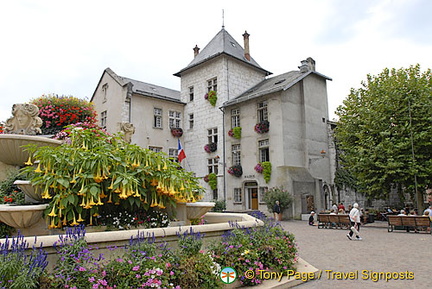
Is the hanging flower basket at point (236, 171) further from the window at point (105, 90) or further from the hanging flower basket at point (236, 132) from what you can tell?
the window at point (105, 90)

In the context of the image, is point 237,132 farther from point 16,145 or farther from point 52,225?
point 52,225

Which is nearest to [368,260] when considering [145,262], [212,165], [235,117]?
[145,262]

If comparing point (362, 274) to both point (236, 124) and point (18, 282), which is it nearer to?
point (18, 282)

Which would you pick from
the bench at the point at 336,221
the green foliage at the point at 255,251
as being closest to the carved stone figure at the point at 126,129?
the green foliage at the point at 255,251

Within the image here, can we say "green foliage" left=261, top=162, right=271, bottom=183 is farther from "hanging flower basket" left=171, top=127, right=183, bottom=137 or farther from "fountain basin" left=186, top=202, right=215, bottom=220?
"fountain basin" left=186, top=202, right=215, bottom=220

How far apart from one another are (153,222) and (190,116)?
24689mm

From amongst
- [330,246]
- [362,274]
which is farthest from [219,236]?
[330,246]

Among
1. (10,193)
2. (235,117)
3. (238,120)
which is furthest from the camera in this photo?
(235,117)

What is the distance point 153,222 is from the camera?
637 cm

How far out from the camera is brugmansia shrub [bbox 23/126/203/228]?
5.37 m

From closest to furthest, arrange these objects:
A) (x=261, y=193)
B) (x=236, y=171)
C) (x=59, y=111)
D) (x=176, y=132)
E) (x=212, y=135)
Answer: (x=59, y=111)
(x=261, y=193)
(x=236, y=171)
(x=212, y=135)
(x=176, y=132)

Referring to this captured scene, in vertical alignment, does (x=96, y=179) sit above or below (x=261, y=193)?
above

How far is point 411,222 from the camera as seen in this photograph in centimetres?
1548

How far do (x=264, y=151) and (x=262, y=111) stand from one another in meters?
3.11
